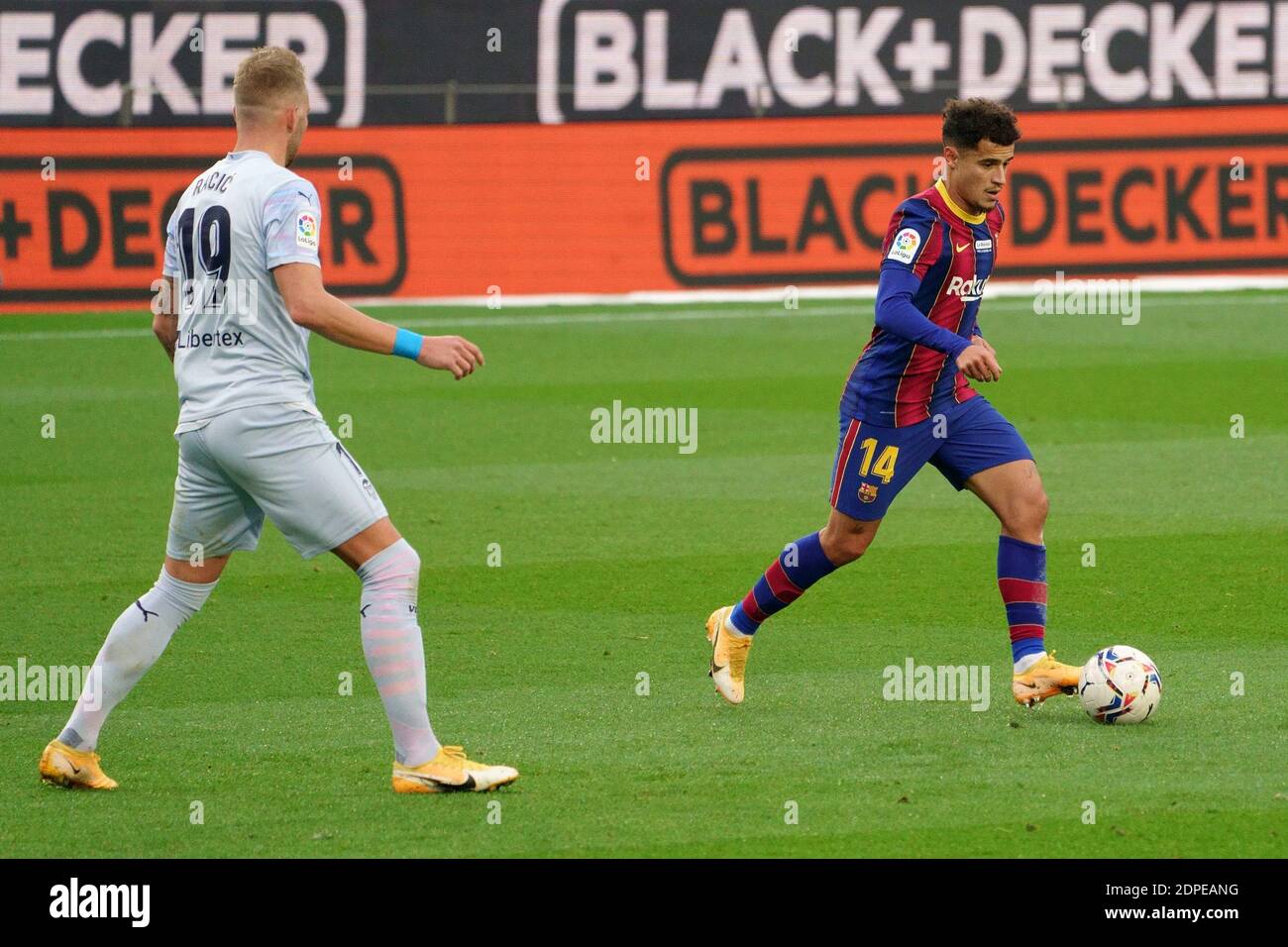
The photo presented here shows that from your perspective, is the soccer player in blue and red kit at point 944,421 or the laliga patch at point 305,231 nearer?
the laliga patch at point 305,231

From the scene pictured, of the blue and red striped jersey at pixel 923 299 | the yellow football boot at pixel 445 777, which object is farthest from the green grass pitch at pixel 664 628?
the blue and red striped jersey at pixel 923 299

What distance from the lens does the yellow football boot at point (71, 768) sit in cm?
625

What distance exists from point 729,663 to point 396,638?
1.79 meters

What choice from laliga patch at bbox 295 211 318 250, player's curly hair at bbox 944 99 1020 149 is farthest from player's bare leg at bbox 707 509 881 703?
laliga patch at bbox 295 211 318 250

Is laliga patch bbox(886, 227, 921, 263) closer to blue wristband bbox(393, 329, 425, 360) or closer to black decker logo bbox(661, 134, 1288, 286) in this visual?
blue wristband bbox(393, 329, 425, 360)

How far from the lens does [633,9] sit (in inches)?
965

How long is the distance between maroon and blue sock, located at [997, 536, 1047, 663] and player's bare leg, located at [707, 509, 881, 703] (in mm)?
491

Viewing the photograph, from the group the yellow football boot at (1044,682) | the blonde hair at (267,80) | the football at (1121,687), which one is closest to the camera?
the blonde hair at (267,80)

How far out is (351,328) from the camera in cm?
575

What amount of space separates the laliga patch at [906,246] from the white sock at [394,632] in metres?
2.19

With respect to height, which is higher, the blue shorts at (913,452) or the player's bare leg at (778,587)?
the blue shorts at (913,452)

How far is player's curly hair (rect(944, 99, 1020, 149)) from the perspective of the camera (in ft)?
23.6

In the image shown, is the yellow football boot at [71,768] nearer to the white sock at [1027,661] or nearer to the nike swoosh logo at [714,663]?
the nike swoosh logo at [714,663]

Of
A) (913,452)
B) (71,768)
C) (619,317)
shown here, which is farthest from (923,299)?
(619,317)
